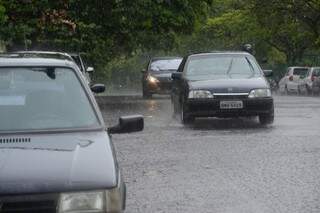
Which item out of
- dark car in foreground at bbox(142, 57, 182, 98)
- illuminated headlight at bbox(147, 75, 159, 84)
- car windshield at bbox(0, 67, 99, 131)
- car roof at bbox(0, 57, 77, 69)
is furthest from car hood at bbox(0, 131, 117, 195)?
illuminated headlight at bbox(147, 75, 159, 84)

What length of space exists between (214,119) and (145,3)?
996 cm

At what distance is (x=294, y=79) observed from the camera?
146 ft

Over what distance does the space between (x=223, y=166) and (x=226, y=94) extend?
4691 mm

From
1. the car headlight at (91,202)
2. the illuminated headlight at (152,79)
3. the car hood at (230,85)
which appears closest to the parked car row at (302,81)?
the illuminated headlight at (152,79)

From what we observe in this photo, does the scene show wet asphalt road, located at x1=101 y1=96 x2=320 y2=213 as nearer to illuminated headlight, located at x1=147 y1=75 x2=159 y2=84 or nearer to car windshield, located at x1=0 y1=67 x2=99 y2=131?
car windshield, located at x1=0 y1=67 x2=99 y2=131

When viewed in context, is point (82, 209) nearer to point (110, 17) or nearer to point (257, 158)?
point (257, 158)

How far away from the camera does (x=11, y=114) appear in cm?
629

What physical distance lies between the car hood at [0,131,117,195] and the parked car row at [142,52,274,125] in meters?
9.16

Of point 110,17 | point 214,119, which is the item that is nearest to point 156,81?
point 110,17

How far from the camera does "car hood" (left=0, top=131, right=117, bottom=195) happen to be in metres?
4.88

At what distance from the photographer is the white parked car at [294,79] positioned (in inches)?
1710

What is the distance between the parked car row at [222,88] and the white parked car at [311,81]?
23.8 meters

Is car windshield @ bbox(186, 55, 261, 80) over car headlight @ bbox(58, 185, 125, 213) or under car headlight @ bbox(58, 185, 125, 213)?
under

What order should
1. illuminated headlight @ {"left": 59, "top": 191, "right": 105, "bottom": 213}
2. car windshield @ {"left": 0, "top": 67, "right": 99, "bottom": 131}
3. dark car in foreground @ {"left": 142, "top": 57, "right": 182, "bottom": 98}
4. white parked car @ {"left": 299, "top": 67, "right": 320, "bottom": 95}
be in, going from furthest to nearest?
white parked car @ {"left": 299, "top": 67, "right": 320, "bottom": 95}
dark car in foreground @ {"left": 142, "top": 57, "right": 182, "bottom": 98}
car windshield @ {"left": 0, "top": 67, "right": 99, "bottom": 131}
illuminated headlight @ {"left": 59, "top": 191, "right": 105, "bottom": 213}
